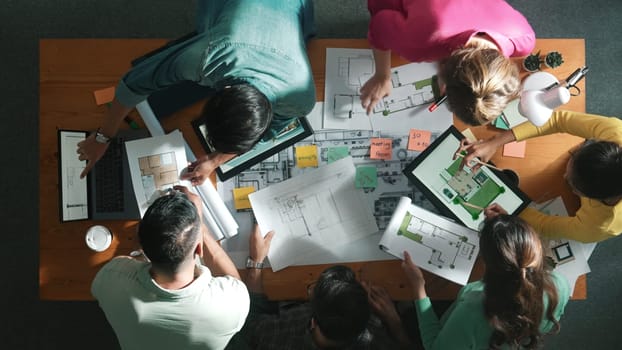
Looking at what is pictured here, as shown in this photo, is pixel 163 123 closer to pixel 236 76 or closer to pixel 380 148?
pixel 236 76

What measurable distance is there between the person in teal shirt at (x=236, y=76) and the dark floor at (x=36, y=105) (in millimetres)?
906

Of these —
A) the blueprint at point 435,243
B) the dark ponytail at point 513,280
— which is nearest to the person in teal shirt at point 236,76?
the blueprint at point 435,243

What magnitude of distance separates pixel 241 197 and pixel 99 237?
501 millimetres

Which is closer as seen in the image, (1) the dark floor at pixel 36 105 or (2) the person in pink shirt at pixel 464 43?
(2) the person in pink shirt at pixel 464 43

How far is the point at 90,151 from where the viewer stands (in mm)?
1600

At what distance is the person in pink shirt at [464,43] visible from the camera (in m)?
1.30

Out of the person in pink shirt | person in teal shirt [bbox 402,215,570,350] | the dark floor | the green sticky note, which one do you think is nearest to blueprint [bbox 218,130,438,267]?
the green sticky note

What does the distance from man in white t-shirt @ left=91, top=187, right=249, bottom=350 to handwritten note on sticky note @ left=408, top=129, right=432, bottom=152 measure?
78cm

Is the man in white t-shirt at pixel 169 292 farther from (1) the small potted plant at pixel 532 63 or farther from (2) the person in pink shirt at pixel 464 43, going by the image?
(1) the small potted plant at pixel 532 63

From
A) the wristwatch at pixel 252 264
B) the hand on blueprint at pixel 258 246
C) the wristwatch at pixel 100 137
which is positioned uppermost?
the wristwatch at pixel 100 137

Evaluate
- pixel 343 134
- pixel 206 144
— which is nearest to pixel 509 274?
pixel 343 134

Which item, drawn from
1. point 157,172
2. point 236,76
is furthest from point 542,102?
point 157,172

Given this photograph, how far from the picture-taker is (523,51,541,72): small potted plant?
5.26 feet

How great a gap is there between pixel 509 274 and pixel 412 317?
603 millimetres
